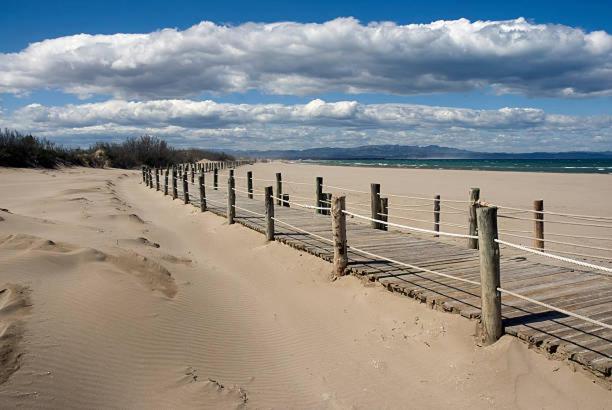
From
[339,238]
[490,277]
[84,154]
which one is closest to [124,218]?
[339,238]

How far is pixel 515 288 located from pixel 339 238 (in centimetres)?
237

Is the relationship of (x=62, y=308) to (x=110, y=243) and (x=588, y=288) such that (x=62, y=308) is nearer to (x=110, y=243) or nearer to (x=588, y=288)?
(x=110, y=243)

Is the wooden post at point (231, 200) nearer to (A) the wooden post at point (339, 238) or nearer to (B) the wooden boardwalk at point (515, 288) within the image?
(B) the wooden boardwalk at point (515, 288)

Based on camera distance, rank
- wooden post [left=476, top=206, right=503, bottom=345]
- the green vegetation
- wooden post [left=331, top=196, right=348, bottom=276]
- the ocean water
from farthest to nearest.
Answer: the ocean water → the green vegetation → wooden post [left=331, top=196, right=348, bottom=276] → wooden post [left=476, top=206, right=503, bottom=345]

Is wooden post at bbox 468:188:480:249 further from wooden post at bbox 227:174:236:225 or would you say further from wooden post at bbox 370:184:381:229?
wooden post at bbox 227:174:236:225

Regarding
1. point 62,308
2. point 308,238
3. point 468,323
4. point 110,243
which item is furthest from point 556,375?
point 110,243

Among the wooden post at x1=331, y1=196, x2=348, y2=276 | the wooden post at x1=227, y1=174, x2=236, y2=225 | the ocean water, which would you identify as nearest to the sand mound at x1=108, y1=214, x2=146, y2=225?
the wooden post at x1=227, y1=174, x2=236, y2=225

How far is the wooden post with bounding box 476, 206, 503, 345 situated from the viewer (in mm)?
4500

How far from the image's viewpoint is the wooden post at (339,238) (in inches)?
275

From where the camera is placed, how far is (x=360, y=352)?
16.5ft

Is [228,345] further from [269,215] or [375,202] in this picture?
[375,202]

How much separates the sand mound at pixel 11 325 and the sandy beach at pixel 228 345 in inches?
0.5

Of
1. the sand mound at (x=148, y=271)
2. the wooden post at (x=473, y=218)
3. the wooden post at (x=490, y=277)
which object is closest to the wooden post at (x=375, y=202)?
the wooden post at (x=473, y=218)

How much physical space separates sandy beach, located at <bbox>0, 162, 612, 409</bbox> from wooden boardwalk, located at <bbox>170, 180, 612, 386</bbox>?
146mm
